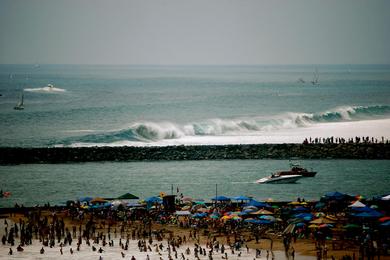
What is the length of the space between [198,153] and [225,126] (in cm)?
3644

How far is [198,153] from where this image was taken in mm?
83438

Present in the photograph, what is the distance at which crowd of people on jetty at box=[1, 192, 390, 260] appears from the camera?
4100 cm

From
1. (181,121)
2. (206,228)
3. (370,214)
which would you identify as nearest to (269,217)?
(206,228)

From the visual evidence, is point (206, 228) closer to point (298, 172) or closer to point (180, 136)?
point (298, 172)

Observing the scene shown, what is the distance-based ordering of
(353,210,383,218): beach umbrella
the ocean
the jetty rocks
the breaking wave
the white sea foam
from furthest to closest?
1. the breaking wave
2. the white sea foam
3. the jetty rocks
4. the ocean
5. (353,210,383,218): beach umbrella

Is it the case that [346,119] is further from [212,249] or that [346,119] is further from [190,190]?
[212,249]

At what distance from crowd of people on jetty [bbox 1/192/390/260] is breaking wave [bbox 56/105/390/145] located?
4880 centimetres

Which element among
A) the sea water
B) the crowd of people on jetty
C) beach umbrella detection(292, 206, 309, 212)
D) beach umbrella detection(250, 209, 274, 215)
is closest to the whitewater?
the sea water

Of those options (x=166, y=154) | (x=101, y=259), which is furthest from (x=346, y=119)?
(x=101, y=259)

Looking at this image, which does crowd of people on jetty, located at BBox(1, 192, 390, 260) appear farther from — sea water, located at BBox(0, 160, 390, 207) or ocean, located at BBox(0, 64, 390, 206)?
ocean, located at BBox(0, 64, 390, 206)

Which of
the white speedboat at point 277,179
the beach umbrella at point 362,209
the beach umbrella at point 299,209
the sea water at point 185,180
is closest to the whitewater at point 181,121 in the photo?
the sea water at point 185,180

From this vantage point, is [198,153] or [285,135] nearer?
[198,153]

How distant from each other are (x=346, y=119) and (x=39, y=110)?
216ft

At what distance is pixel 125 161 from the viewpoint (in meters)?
81.4
